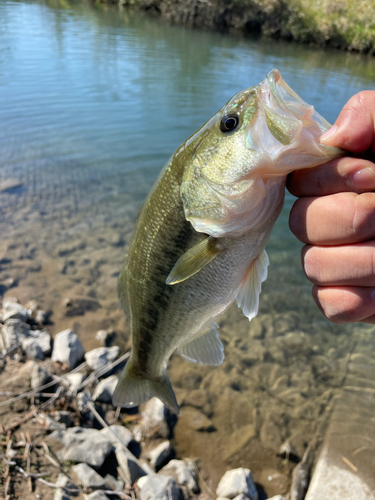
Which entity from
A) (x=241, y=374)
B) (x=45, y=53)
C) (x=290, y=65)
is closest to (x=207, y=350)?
(x=241, y=374)

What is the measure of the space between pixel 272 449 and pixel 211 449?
0.61m

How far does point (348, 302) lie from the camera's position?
61.5 inches

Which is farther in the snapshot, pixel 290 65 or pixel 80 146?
pixel 290 65

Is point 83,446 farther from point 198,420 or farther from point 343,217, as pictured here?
point 343,217

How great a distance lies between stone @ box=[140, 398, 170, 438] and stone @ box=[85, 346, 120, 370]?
67 cm

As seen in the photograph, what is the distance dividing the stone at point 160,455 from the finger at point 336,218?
263cm

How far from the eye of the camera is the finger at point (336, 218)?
4.60 ft

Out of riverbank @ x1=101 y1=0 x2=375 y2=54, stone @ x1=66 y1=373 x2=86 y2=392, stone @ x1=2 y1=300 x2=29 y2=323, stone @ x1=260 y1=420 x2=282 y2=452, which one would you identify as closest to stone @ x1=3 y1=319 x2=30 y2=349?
stone @ x1=2 y1=300 x2=29 y2=323

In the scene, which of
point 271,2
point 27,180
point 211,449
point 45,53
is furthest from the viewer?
point 271,2

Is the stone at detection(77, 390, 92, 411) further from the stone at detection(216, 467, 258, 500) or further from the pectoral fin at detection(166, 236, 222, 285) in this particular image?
the pectoral fin at detection(166, 236, 222, 285)

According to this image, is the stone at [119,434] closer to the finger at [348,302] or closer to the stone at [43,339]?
the stone at [43,339]

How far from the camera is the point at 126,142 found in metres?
9.62

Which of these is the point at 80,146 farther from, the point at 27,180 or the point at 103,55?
the point at 103,55

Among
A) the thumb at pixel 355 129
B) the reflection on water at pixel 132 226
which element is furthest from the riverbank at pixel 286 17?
the thumb at pixel 355 129
